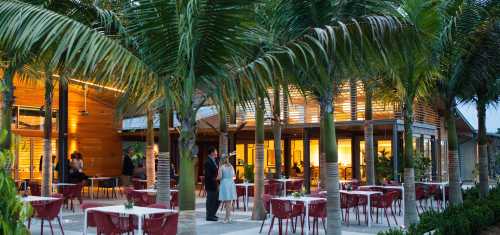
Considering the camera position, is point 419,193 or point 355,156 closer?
point 419,193

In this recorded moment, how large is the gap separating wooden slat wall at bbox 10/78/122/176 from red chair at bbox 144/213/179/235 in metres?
16.3

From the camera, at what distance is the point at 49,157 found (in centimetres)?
1438

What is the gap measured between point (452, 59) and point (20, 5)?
8999 mm

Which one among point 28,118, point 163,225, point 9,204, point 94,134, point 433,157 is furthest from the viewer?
point 94,134

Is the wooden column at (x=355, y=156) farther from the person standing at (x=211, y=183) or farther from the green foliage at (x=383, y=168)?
the person standing at (x=211, y=183)

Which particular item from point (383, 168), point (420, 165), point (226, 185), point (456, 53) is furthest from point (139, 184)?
point (456, 53)

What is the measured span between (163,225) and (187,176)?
5.99 ft

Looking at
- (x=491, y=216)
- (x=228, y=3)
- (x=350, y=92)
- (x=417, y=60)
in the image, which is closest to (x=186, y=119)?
(x=228, y=3)

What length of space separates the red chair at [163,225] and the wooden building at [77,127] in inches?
532

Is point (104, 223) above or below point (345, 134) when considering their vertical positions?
below

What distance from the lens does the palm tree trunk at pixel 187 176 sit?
5.92m

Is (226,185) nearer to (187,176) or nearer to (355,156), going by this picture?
(187,176)

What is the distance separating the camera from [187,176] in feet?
19.4

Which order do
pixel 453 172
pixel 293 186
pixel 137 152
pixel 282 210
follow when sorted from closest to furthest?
pixel 282 210, pixel 453 172, pixel 293 186, pixel 137 152
